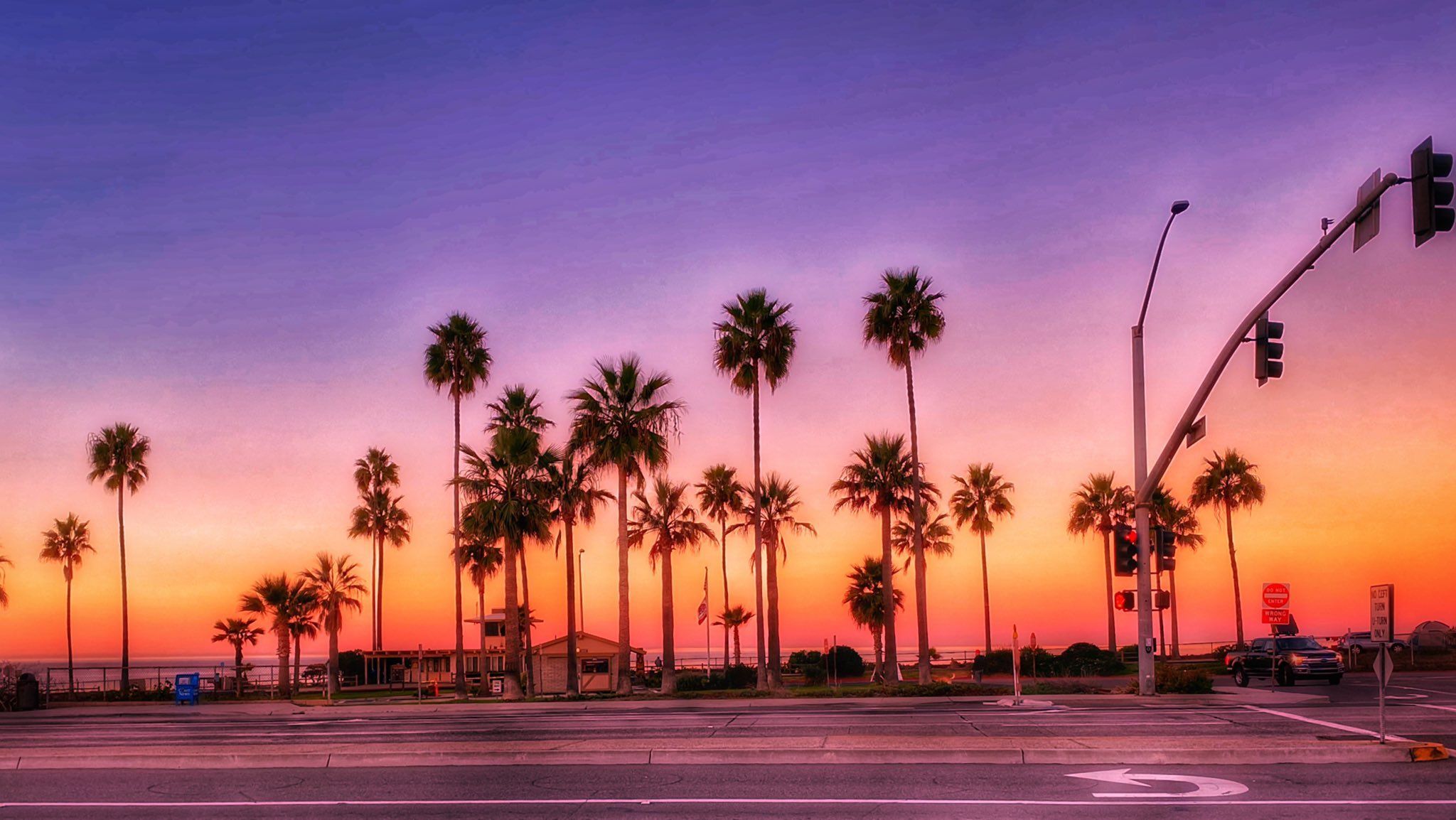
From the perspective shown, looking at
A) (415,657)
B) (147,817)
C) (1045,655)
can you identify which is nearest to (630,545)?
(1045,655)

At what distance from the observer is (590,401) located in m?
50.2

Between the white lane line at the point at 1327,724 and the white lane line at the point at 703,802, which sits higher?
the white lane line at the point at 703,802

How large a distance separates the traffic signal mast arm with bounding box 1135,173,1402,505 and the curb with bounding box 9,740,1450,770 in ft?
25.8

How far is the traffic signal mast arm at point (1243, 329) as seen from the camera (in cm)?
1745

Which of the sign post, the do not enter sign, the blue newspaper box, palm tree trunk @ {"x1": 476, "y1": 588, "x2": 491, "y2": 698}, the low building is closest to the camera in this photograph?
the sign post

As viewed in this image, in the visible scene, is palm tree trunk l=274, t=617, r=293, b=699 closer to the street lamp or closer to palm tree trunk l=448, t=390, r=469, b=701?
palm tree trunk l=448, t=390, r=469, b=701

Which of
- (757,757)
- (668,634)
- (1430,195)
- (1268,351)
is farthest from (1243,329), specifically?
(668,634)

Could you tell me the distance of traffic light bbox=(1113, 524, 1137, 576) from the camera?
29453 mm

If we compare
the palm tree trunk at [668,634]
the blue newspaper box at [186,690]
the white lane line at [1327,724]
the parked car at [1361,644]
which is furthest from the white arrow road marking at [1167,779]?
the blue newspaper box at [186,690]

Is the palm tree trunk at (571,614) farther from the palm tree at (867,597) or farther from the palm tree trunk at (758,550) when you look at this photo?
the palm tree at (867,597)

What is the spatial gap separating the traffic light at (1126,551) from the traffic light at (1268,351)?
9893 mm

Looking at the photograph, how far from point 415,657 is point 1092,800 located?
73.8 meters

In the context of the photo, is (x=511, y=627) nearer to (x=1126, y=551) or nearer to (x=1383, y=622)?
(x=1126, y=551)

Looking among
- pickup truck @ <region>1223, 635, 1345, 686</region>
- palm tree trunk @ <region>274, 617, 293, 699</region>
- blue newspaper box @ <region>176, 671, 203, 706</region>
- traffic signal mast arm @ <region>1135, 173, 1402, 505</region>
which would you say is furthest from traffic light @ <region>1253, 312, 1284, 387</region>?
palm tree trunk @ <region>274, 617, 293, 699</region>
